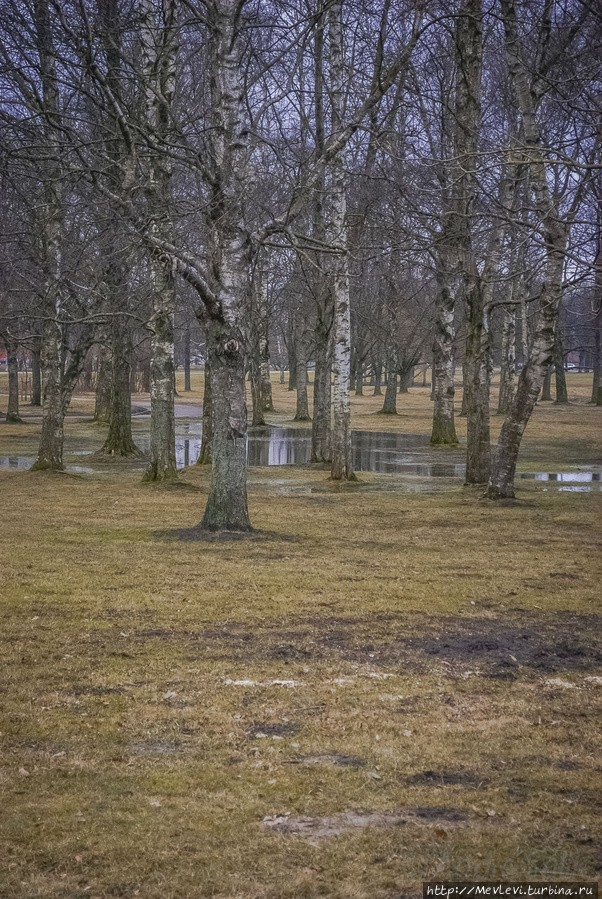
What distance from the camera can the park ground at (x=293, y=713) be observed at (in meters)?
3.76

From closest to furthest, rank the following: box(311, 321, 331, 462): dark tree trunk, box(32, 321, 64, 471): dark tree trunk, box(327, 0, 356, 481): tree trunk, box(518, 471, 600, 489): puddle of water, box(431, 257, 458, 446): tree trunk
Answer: box(327, 0, 356, 481): tree trunk → box(32, 321, 64, 471): dark tree trunk → box(518, 471, 600, 489): puddle of water → box(311, 321, 331, 462): dark tree trunk → box(431, 257, 458, 446): tree trunk

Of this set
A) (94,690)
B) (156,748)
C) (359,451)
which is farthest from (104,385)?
(156,748)

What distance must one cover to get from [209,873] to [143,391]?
64.3 meters

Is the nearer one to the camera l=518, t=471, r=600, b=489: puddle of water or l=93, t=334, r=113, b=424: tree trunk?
l=518, t=471, r=600, b=489: puddle of water

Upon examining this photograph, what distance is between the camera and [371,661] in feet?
22.0

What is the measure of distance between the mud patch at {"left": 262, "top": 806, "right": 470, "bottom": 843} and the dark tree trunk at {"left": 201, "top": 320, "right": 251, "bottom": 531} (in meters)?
7.56

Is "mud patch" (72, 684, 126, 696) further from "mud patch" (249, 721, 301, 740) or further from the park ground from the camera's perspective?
"mud patch" (249, 721, 301, 740)

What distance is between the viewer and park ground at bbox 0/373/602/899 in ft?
12.3

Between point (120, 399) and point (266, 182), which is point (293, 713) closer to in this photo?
point (266, 182)

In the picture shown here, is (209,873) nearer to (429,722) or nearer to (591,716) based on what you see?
(429,722)

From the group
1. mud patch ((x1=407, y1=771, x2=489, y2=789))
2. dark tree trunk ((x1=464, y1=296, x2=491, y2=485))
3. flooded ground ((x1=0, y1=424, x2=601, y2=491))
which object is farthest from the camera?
flooded ground ((x1=0, y1=424, x2=601, y2=491))

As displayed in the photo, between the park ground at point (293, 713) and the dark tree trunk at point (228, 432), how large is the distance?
17.6 inches

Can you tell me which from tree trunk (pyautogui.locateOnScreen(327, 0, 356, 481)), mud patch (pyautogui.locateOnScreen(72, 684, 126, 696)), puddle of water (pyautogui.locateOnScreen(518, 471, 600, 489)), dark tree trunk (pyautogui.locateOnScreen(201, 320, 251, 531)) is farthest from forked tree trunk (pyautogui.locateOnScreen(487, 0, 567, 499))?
mud patch (pyautogui.locateOnScreen(72, 684, 126, 696))

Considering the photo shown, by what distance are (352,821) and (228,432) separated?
25.5ft
